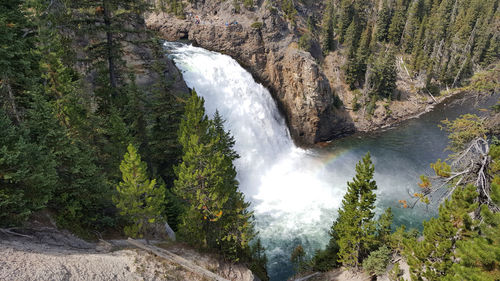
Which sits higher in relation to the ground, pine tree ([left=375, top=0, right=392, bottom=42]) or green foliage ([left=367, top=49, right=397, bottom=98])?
pine tree ([left=375, top=0, right=392, bottom=42])

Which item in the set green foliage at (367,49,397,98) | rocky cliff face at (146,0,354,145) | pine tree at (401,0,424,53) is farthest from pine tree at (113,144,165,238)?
pine tree at (401,0,424,53)

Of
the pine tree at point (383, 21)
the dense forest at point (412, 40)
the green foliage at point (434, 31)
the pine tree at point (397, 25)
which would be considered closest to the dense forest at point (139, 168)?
the dense forest at point (412, 40)

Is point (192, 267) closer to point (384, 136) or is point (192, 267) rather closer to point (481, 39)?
point (384, 136)

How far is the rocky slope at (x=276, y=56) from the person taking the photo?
4822 cm

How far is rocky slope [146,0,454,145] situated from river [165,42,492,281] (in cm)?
353

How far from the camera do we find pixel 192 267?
15.0 m

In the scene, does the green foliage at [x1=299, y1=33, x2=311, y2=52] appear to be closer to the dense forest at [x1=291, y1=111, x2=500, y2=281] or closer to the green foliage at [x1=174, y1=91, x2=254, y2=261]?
the dense forest at [x1=291, y1=111, x2=500, y2=281]

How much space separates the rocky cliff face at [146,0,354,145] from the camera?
4812cm

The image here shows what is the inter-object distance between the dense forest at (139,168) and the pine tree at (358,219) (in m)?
0.09

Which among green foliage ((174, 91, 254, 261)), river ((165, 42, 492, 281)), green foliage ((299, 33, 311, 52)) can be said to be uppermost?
green foliage ((299, 33, 311, 52))

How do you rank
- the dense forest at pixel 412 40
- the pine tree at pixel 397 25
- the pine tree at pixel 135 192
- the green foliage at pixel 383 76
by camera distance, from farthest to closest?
the pine tree at pixel 397 25, the dense forest at pixel 412 40, the green foliage at pixel 383 76, the pine tree at pixel 135 192

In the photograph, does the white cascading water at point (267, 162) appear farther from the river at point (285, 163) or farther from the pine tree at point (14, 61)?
the pine tree at point (14, 61)

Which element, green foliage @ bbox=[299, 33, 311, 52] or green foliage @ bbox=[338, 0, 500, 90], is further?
green foliage @ bbox=[338, 0, 500, 90]

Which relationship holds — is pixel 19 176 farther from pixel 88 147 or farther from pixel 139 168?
pixel 88 147
